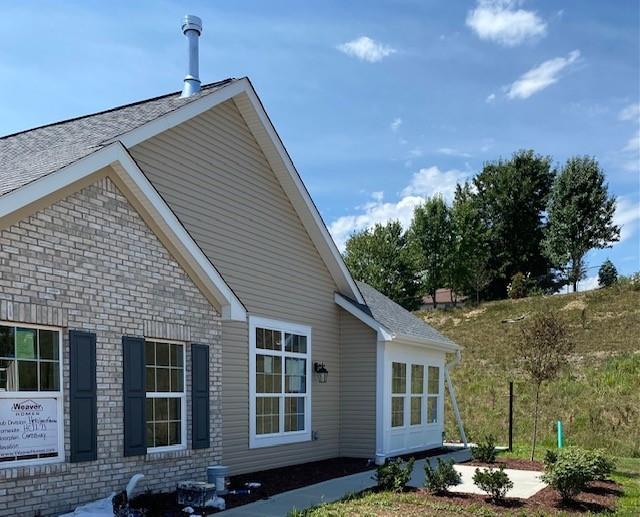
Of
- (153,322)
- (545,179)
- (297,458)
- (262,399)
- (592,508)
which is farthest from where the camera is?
(545,179)

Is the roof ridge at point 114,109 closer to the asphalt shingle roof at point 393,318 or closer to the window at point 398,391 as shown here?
the asphalt shingle roof at point 393,318

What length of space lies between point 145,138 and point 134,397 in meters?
4.13

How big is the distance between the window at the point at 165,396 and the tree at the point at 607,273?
3825 centimetres

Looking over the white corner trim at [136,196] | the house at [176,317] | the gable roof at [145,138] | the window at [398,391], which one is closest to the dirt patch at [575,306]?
the house at [176,317]

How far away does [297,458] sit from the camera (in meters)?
13.3

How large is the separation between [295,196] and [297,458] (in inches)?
220

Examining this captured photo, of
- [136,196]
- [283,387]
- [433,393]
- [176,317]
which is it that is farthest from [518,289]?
[136,196]

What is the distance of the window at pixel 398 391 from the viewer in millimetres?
15219

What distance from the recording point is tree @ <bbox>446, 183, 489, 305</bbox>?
146ft

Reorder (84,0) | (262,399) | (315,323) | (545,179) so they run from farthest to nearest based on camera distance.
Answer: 1. (545,179)
2. (315,323)
3. (262,399)
4. (84,0)

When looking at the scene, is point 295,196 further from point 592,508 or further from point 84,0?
point 592,508

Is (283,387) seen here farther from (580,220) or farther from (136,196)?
(580,220)

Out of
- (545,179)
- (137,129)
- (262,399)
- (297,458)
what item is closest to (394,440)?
(297,458)

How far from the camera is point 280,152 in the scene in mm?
12930
